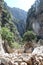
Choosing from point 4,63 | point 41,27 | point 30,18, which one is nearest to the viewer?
point 4,63

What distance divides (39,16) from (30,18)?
482cm

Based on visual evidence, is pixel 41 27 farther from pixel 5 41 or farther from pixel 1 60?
pixel 1 60

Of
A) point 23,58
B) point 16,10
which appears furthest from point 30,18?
point 23,58

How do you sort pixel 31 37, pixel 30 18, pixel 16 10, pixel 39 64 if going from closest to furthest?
pixel 39 64, pixel 31 37, pixel 30 18, pixel 16 10

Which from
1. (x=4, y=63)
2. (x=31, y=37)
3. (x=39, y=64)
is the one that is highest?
(x=4, y=63)

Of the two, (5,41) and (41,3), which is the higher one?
(41,3)

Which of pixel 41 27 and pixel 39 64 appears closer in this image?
pixel 39 64

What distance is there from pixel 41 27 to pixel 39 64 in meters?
49.7

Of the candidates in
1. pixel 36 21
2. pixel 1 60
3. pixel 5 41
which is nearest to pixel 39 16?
pixel 36 21

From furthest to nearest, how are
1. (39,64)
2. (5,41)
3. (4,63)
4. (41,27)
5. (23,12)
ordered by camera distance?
(23,12), (41,27), (5,41), (39,64), (4,63)

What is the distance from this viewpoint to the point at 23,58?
437 inches

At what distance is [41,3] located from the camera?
6344 centimetres

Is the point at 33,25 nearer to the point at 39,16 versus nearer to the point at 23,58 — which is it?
the point at 39,16

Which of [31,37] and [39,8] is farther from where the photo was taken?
[39,8]
